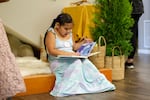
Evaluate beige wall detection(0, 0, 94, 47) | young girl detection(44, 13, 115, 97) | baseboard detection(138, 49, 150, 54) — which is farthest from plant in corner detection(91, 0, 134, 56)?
baseboard detection(138, 49, 150, 54)

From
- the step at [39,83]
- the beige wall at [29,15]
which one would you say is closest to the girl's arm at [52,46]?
the step at [39,83]

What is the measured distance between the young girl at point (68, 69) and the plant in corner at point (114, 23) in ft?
1.62

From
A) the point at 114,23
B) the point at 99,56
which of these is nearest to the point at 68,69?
the point at 99,56

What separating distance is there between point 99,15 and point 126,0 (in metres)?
0.31

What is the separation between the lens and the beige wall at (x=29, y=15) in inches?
128

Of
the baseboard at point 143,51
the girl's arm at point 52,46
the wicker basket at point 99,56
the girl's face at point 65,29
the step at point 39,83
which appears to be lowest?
the baseboard at point 143,51

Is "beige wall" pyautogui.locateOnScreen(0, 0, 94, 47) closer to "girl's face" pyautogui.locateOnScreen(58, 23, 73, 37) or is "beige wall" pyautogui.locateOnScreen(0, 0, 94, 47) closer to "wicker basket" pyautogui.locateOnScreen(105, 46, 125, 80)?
"girl's face" pyautogui.locateOnScreen(58, 23, 73, 37)

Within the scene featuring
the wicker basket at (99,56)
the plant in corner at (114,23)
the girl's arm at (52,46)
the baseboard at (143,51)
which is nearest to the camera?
the girl's arm at (52,46)

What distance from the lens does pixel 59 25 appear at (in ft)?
8.95

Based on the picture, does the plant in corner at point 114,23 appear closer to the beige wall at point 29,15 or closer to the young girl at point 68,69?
the young girl at point 68,69

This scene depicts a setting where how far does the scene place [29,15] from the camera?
3383mm

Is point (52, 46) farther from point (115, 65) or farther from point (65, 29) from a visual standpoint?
point (115, 65)

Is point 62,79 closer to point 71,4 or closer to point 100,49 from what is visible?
point 100,49

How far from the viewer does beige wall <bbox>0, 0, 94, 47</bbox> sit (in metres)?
3.25
